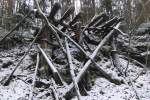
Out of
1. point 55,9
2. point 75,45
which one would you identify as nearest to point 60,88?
point 75,45

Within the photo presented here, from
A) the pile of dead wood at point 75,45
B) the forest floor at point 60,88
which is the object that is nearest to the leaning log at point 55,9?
the pile of dead wood at point 75,45

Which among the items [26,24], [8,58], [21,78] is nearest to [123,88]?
[21,78]

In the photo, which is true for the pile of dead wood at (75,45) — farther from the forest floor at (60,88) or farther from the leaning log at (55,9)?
the forest floor at (60,88)

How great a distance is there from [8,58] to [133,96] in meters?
3.93

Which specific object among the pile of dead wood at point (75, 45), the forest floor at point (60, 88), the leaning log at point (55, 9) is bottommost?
the forest floor at point (60, 88)

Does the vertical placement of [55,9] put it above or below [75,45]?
above

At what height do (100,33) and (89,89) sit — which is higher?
(100,33)

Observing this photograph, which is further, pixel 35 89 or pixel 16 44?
pixel 16 44

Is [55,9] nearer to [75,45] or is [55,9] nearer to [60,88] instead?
[75,45]

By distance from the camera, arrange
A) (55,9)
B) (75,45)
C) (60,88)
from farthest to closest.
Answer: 1. (55,9)
2. (75,45)
3. (60,88)

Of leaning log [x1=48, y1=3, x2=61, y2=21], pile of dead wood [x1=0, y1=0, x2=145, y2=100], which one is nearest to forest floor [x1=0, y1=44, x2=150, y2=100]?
pile of dead wood [x1=0, y1=0, x2=145, y2=100]

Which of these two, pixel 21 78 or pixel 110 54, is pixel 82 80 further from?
pixel 110 54

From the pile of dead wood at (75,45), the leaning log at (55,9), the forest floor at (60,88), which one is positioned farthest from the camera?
the leaning log at (55,9)

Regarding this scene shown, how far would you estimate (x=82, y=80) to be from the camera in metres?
5.53
